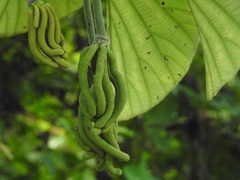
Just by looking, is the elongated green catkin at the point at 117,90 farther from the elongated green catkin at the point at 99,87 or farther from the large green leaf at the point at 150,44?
the large green leaf at the point at 150,44

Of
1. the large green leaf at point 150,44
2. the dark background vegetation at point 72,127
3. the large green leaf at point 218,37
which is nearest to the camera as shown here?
the large green leaf at point 218,37

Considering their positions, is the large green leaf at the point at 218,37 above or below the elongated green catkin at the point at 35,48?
below

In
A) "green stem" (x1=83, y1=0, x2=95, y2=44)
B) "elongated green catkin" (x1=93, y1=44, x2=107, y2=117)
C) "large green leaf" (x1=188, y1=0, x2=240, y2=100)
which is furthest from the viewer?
"large green leaf" (x1=188, y1=0, x2=240, y2=100)

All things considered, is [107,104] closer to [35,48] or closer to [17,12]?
[35,48]

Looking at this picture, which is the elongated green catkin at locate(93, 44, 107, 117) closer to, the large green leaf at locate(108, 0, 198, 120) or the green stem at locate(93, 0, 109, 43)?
the green stem at locate(93, 0, 109, 43)

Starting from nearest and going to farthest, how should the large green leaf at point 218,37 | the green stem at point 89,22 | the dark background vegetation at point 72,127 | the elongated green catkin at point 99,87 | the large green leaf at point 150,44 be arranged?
the elongated green catkin at point 99,87 < the green stem at point 89,22 < the large green leaf at point 218,37 < the large green leaf at point 150,44 < the dark background vegetation at point 72,127

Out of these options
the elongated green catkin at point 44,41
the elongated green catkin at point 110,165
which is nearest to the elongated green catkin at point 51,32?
the elongated green catkin at point 44,41

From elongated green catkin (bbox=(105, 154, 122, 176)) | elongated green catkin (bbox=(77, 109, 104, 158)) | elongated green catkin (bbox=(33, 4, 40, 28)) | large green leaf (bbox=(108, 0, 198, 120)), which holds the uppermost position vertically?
elongated green catkin (bbox=(33, 4, 40, 28))

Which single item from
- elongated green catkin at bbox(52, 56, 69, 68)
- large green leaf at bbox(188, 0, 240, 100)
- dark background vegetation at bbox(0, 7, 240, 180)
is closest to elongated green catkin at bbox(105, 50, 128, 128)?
elongated green catkin at bbox(52, 56, 69, 68)
